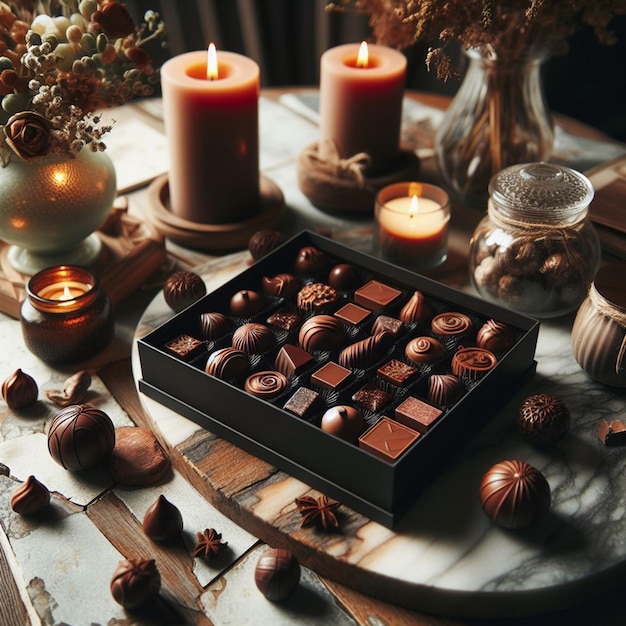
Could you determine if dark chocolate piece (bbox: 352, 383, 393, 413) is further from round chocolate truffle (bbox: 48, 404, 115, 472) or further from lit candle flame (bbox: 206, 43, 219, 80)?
lit candle flame (bbox: 206, 43, 219, 80)

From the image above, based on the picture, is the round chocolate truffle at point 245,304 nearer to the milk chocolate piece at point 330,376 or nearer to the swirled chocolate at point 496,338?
the milk chocolate piece at point 330,376

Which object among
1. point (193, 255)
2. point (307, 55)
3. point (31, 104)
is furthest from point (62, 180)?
point (307, 55)

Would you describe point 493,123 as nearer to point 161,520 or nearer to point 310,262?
point 310,262

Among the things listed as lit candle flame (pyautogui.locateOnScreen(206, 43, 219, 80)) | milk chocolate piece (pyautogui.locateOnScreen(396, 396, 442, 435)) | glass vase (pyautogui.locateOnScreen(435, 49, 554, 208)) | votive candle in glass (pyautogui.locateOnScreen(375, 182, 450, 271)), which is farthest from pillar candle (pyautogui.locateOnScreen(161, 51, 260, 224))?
milk chocolate piece (pyautogui.locateOnScreen(396, 396, 442, 435))

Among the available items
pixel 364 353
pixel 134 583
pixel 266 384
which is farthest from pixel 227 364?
pixel 134 583

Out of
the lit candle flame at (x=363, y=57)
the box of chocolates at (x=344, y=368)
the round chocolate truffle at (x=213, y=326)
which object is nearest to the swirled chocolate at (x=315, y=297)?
the box of chocolates at (x=344, y=368)

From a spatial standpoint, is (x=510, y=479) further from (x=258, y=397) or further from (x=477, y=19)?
(x=477, y=19)
